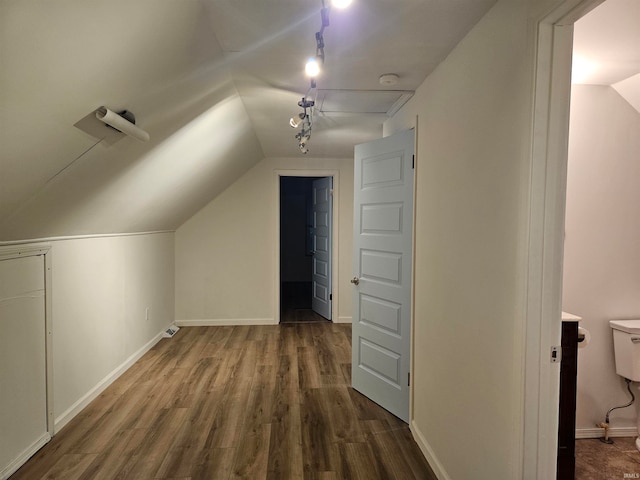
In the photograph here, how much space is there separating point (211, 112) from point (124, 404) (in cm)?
230

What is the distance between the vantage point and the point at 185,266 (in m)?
4.88

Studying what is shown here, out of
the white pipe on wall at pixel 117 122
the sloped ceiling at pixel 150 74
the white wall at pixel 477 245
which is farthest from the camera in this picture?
the white pipe on wall at pixel 117 122

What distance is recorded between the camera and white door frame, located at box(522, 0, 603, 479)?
1183 mm

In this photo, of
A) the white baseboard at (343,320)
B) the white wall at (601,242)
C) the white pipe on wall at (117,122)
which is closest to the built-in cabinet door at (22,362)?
the white pipe on wall at (117,122)

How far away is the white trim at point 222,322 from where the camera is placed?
4.88 m

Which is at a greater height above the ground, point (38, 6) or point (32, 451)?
point (38, 6)

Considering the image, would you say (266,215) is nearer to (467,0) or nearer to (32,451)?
(32,451)

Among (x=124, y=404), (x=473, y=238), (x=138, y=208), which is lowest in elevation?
(x=124, y=404)

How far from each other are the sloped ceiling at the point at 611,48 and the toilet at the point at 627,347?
137cm

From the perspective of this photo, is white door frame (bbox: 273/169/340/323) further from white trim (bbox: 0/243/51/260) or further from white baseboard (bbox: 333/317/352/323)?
white trim (bbox: 0/243/51/260)

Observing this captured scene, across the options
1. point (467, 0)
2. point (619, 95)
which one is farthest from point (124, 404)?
point (619, 95)

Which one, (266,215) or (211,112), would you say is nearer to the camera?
(211,112)

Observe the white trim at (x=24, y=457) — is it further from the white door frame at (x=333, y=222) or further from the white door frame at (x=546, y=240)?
the white door frame at (x=333, y=222)

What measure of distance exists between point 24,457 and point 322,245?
387cm
